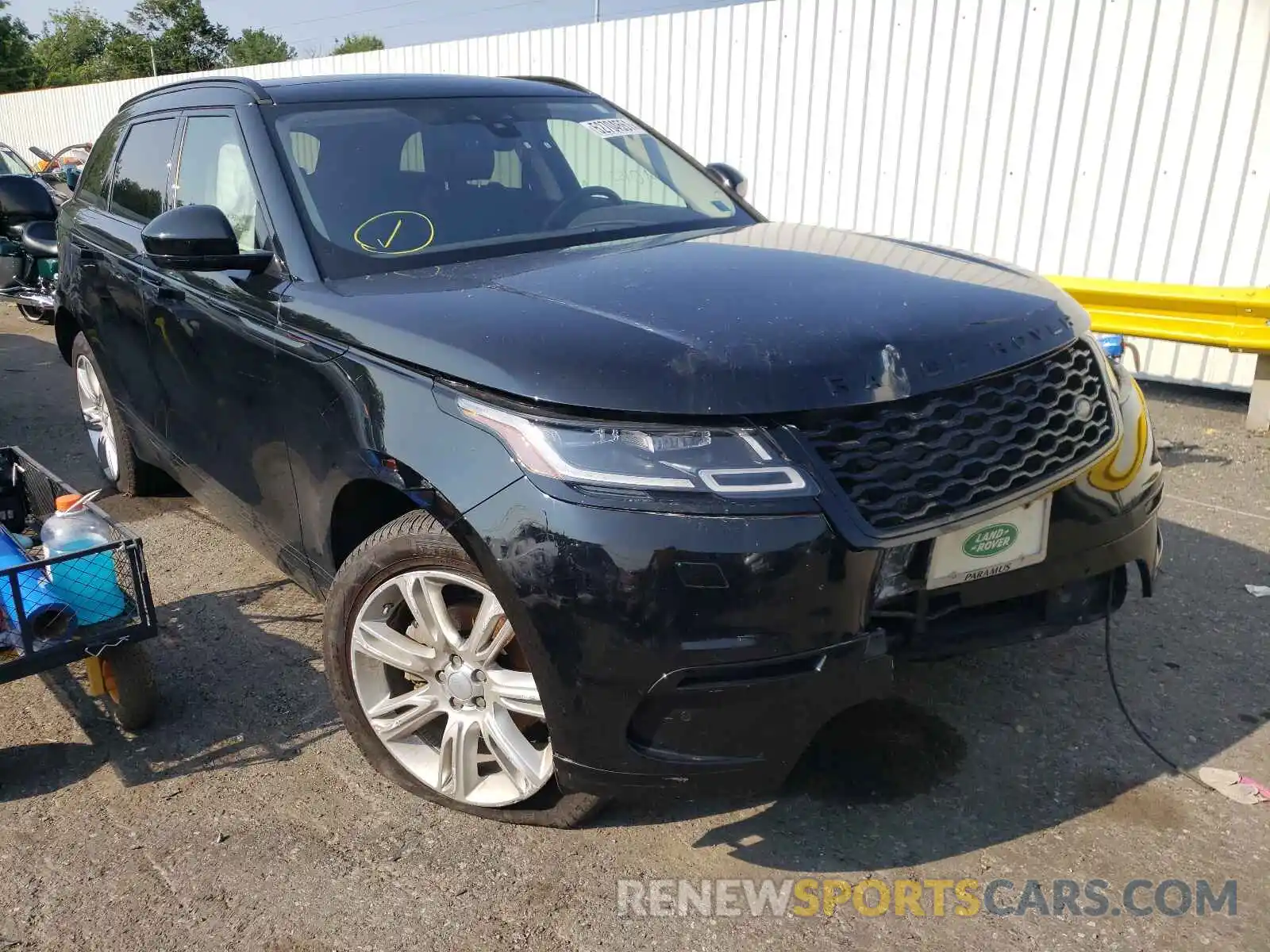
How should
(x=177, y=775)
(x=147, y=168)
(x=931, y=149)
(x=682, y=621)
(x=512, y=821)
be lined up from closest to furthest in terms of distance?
(x=682, y=621), (x=512, y=821), (x=177, y=775), (x=147, y=168), (x=931, y=149)

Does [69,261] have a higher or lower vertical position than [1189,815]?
higher

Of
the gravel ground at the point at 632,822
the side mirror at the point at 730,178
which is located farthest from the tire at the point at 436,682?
the side mirror at the point at 730,178

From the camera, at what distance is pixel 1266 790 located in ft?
8.76

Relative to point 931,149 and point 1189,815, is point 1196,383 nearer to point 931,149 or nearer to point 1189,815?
point 931,149

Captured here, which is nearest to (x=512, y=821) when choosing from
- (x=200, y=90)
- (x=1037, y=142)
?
(x=200, y=90)

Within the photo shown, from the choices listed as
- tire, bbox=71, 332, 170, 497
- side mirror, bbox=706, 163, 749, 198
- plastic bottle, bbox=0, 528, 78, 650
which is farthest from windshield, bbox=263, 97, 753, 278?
tire, bbox=71, 332, 170, 497

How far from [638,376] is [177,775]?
1.85 meters

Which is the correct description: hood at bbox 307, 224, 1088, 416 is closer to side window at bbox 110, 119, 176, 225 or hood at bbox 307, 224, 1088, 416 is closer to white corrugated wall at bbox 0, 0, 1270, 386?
side window at bbox 110, 119, 176, 225

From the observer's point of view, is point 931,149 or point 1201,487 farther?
point 931,149

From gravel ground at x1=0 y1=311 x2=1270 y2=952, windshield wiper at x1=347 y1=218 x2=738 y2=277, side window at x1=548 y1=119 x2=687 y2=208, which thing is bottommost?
gravel ground at x1=0 y1=311 x2=1270 y2=952

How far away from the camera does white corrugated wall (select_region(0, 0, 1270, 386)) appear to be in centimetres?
637

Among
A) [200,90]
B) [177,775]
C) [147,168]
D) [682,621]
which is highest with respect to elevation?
[200,90]

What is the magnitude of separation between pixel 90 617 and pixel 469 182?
1.74 meters

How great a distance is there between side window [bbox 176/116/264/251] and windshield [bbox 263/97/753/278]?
0.19 metres
